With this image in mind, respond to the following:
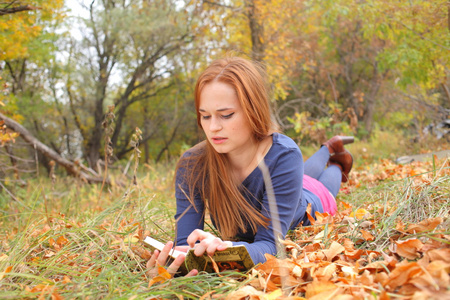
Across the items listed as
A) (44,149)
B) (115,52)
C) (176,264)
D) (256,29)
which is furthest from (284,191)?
(115,52)

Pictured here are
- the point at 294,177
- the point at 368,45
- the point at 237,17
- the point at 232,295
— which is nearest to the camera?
the point at 232,295

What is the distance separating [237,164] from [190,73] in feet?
32.6

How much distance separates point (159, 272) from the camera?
1.33 metres

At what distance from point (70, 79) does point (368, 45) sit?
9095mm

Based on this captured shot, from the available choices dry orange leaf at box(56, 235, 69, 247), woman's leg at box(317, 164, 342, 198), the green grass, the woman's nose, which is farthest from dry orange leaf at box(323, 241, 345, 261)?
woman's leg at box(317, 164, 342, 198)

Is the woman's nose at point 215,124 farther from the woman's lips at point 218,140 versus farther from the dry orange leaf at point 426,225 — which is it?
the dry orange leaf at point 426,225

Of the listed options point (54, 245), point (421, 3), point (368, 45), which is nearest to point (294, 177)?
point (54, 245)

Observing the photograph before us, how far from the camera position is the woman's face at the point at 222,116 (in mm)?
1712

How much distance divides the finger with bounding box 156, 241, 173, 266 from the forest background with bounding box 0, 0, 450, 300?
2.84m

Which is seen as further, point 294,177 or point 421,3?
point 421,3

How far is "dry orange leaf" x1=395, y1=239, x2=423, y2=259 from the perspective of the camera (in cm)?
118

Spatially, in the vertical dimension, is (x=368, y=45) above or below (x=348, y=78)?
above

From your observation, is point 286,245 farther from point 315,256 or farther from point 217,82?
point 217,82

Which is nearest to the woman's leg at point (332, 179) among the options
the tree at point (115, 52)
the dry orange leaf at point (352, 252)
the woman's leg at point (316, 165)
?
the woman's leg at point (316, 165)
